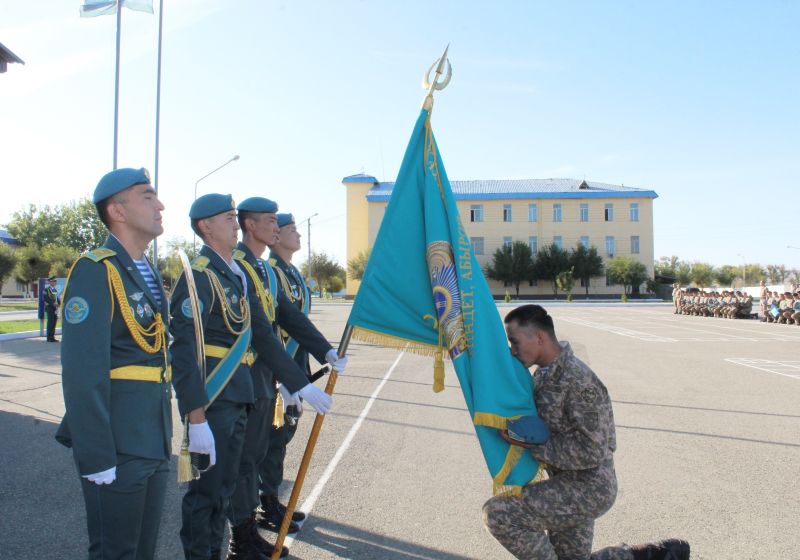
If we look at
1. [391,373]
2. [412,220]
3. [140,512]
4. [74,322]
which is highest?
[412,220]

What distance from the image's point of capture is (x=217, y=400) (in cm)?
366

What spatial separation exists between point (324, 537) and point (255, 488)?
1.91ft

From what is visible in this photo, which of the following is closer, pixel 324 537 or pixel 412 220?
pixel 412 220

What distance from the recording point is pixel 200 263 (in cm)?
373

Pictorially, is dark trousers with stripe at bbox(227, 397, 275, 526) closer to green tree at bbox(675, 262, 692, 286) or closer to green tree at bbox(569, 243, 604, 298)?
green tree at bbox(569, 243, 604, 298)

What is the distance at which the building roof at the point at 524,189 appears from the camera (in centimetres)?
6738

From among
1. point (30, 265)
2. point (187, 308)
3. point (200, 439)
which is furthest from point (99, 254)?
point (30, 265)

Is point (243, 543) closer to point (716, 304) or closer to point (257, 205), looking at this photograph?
point (257, 205)

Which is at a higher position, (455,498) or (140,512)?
(140,512)

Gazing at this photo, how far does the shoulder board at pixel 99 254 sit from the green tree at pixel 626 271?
6777cm

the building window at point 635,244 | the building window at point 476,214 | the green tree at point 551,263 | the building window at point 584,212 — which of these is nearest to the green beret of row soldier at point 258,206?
the green tree at point 551,263

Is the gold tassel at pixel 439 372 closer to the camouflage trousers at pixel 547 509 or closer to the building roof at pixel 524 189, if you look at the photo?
the camouflage trousers at pixel 547 509

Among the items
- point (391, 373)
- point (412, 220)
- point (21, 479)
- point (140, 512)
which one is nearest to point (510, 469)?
point (412, 220)

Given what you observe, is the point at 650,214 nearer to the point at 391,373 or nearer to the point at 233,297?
the point at 391,373
